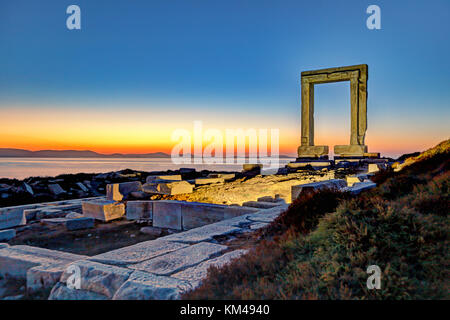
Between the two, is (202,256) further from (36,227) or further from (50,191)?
(50,191)

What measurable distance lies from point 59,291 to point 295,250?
265cm

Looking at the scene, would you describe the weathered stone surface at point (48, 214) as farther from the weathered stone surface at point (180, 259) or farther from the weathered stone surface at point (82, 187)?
the weathered stone surface at point (180, 259)

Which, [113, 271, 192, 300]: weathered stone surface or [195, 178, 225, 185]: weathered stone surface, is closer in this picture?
[113, 271, 192, 300]: weathered stone surface

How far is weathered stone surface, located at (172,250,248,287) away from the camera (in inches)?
125

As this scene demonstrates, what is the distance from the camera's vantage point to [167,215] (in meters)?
8.72

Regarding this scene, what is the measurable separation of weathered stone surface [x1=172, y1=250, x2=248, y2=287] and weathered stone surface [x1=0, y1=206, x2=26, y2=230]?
26.8 ft

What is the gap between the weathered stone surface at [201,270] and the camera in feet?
10.4

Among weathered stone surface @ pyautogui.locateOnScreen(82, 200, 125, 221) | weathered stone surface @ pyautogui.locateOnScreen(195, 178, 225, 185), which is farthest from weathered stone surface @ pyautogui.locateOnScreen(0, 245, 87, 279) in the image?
weathered stone surface @ pyautogui.locateOnScreen(195, 178, 225, 185)

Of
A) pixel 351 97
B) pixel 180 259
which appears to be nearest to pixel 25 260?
pixel 180 259

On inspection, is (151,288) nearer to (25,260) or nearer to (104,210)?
(25,260)

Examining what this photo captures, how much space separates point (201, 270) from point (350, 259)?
4.99 feet

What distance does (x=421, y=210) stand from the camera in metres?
4.18

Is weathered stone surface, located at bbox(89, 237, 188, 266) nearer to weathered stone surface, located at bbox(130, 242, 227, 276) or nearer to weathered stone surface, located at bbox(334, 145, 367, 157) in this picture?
weathered stone surface, located at bbox(130, 242, 227, 276)
